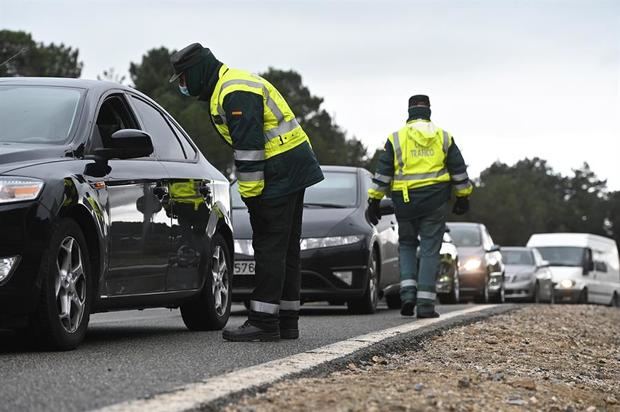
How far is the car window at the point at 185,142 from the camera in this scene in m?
9.59

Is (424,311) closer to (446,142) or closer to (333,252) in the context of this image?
(446,142)

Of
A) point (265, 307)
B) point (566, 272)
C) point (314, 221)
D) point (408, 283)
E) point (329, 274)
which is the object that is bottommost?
point (265, 307)

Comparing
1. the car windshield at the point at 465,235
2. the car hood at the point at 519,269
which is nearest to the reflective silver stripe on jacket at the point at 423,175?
the car windshield at the point at 465,235

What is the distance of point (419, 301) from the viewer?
41.3 ft

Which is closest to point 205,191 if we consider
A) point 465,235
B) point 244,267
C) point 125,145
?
point 125,145

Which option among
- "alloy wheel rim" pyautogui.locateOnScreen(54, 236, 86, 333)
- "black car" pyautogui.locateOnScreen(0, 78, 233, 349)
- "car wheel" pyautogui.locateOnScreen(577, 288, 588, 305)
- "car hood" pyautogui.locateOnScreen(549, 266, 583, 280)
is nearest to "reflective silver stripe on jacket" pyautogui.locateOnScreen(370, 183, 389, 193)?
"black car" pyautogui.locateOnScreen(0, 78, 233, 349)

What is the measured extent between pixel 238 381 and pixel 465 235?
22104mm

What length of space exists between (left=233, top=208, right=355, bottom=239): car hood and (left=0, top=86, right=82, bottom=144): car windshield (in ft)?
18.8

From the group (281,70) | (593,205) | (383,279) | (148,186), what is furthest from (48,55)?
(593,205)

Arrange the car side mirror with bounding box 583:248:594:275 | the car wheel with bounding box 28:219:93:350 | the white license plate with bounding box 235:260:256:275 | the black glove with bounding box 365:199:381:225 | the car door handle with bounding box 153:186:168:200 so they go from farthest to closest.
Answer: the car side mirror with bounding box 583:248:594:275, the white license plate with bounding box 235:260:256:275, the black glove with bounding box 365:199:381:225, the car door handle with bounding box 153:186:168:200, the car wheel with bounding box 28:219:93:350

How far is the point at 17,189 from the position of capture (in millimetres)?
6957

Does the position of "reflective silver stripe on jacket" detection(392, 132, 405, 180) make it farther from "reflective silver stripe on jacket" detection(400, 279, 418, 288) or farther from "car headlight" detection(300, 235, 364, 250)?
"car headlight" detection(300, 235, 364, 250)

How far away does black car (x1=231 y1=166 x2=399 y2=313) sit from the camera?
13805 millimetres

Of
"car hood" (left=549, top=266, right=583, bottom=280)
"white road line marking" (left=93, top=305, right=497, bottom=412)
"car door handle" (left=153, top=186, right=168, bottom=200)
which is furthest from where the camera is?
"car hood" (left=549, top=266, right=583, bottom=280)
